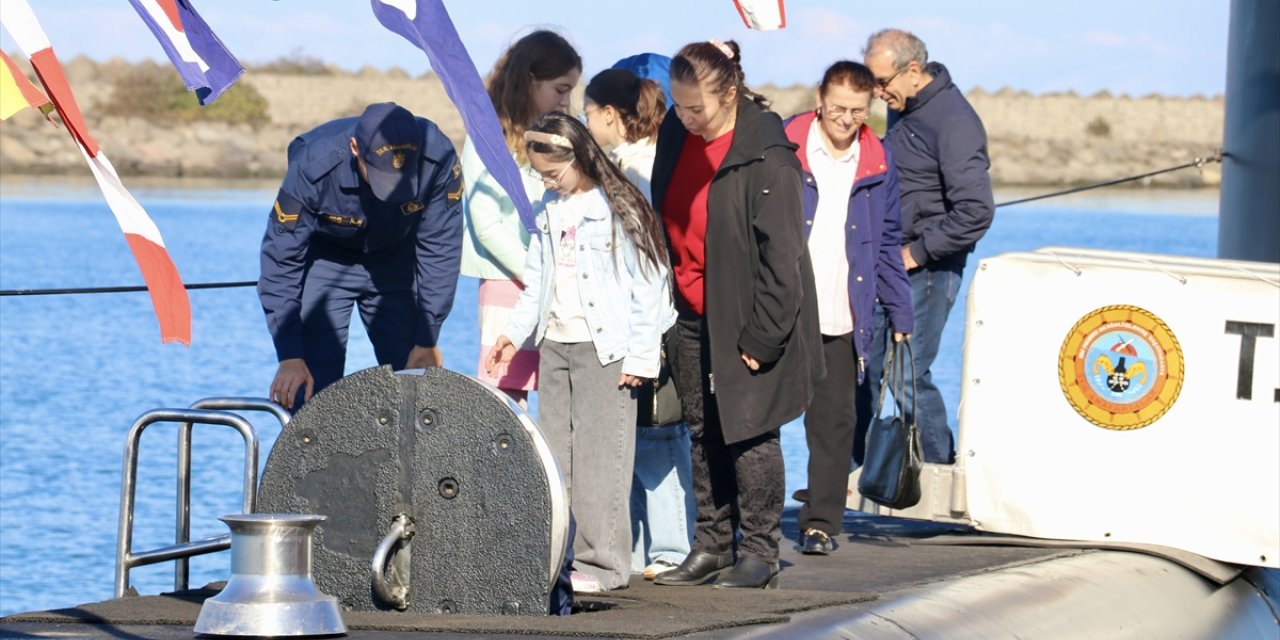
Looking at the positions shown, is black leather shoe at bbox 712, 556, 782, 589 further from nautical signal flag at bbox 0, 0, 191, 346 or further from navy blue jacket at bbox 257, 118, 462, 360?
nautical signal flag at bbox 0, 0, 191, 346

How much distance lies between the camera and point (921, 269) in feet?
26.0

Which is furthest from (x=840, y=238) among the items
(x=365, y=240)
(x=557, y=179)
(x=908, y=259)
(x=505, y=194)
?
(x=365, y=240)

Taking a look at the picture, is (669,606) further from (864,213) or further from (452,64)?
(864,213)

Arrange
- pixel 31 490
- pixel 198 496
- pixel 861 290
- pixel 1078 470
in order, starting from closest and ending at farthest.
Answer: pixel 861 290, pixel 1078 470, pixel 198 496, pixel 31 490

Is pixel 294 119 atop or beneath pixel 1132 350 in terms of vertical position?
atop

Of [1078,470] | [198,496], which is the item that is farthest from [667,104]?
[198,496]

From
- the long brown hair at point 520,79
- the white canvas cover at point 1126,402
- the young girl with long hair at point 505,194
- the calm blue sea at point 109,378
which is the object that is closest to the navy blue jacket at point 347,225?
the young girl with long hair at point 505,194

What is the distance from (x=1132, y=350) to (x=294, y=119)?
55.7 meters

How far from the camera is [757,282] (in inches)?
237

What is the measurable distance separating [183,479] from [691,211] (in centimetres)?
170

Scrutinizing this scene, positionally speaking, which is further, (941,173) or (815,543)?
(941,173)

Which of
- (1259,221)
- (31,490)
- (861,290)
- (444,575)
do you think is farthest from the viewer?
(31,490)

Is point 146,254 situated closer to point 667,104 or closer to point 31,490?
point 667,104

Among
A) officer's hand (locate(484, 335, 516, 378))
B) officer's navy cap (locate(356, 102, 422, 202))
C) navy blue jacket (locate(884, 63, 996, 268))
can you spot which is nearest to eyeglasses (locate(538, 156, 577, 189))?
officer's hand (locate(484, 335, 516, 378))
